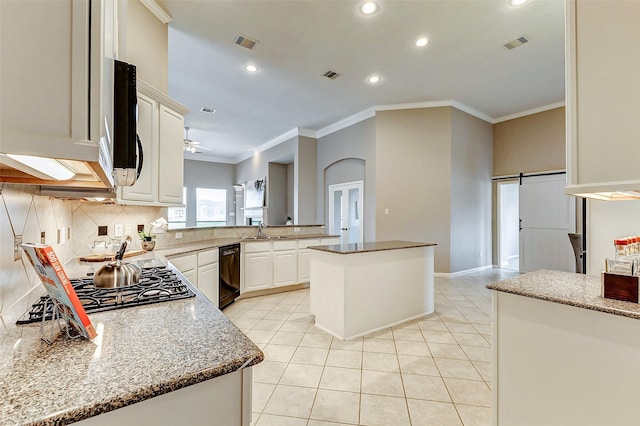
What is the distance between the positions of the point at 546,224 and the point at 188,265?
6480mm

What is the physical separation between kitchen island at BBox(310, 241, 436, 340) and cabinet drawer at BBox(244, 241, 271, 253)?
1.28m

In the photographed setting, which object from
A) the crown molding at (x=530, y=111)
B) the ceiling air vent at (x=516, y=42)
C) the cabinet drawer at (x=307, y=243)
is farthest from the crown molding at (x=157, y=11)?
the crown molding at (x=530, y=111)

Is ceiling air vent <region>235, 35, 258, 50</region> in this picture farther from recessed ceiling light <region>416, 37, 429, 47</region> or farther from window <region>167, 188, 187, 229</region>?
window <region>167, 188, 187, 229</region>

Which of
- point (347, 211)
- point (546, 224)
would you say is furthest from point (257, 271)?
point (546, 224)

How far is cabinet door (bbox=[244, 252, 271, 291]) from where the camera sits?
13.1 ft

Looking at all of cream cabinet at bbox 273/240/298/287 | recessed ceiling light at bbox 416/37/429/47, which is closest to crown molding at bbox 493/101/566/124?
recessed ceiling light at bbox 416/37/429/47

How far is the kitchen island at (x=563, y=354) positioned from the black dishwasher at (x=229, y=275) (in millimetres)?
2902

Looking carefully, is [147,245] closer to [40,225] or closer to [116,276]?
[40,225]

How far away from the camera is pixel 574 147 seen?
1299 millimetres

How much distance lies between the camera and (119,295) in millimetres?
1187

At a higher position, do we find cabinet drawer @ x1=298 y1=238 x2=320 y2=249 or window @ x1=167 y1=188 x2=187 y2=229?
window @ x1=167 y1=188 x2=187 y2=229

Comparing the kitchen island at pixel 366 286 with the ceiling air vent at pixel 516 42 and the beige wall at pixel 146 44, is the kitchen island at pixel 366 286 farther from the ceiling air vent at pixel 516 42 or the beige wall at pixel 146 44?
the ceiling air vent at pixel 516 42

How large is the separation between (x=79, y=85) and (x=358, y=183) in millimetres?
5838

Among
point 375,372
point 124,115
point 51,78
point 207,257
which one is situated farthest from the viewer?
point 207,257
